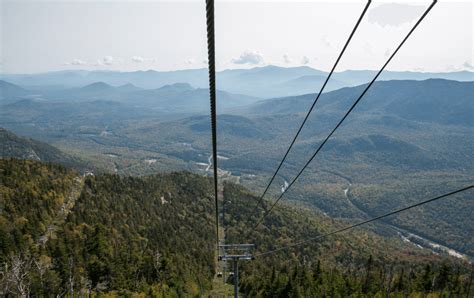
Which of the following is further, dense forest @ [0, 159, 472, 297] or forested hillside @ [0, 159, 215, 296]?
dense forest @ [0, 159, 472, 297]

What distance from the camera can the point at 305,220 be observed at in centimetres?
14588

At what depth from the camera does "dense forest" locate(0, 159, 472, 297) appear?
187 ft

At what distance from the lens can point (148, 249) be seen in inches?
3228

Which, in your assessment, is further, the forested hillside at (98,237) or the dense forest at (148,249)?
the dense forest at (148,249)

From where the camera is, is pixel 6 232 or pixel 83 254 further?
pixel 83 254

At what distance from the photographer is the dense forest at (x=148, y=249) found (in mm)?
57000

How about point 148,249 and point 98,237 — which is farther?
point 148,249

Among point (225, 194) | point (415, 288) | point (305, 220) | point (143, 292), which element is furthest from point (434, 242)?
point (143, 292)

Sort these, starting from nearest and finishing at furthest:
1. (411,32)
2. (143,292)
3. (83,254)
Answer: (411,32)
(143,292)
(83,254)

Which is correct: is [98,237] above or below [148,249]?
above

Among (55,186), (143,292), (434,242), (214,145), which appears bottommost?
(434,242)

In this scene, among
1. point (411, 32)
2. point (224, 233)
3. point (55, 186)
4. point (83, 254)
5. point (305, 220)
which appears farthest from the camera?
point (305, 220)

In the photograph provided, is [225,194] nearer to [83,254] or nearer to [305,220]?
[305,220]

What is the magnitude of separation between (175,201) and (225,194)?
131ft
